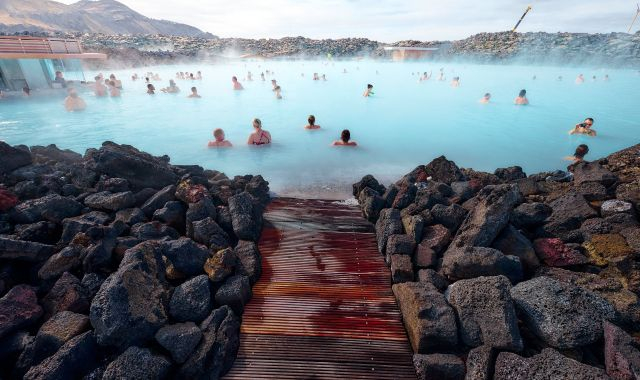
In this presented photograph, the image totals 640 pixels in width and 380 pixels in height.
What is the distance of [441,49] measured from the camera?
4494cm

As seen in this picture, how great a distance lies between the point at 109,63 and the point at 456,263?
3612 cm

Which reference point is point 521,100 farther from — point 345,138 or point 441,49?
point 441,49

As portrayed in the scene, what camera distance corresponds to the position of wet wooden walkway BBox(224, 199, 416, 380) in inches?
108

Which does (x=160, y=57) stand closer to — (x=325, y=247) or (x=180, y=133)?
(x=180, y=133)

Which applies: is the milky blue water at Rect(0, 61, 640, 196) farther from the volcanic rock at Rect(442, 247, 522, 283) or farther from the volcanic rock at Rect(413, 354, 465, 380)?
the volcanic rock at Rect(413, 354, 465, 380)

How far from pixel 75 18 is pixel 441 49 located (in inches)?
3560

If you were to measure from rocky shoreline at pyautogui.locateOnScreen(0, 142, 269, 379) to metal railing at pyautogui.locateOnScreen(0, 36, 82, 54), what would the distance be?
44.8ft

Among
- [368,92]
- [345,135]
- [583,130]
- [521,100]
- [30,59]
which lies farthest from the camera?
[368,92]

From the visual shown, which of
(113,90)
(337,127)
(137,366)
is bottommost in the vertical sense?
(337,127)

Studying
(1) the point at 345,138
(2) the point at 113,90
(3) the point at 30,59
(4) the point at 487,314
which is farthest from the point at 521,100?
(3) the point at 30,59

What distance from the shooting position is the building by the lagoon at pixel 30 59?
46.0 feet

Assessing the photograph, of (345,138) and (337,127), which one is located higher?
(345,138)

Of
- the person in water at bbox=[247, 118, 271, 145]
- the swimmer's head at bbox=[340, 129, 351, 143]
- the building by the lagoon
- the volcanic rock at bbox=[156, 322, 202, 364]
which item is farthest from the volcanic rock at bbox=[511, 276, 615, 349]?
the building by the lagoon

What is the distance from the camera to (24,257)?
316 centimetres
